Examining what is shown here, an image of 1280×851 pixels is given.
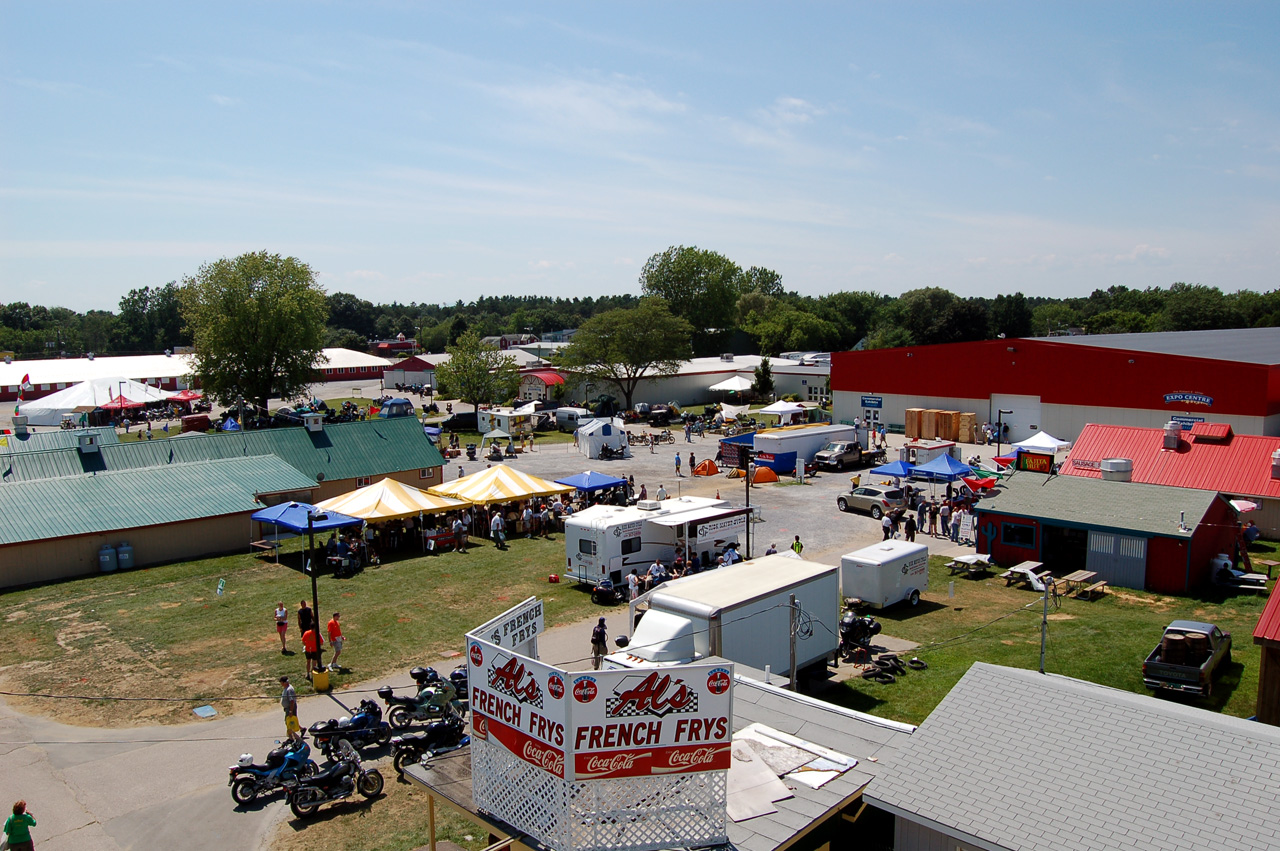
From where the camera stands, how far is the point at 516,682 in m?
7.98

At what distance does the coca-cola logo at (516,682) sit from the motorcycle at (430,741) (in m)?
6.36

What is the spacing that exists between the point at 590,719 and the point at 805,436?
36.2 metres

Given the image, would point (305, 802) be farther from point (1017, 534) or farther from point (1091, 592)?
point (1017, 534)

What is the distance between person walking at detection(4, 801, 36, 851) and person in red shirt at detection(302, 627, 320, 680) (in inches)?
258

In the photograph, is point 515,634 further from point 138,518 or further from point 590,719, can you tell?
point 138,518

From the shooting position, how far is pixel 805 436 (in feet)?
139

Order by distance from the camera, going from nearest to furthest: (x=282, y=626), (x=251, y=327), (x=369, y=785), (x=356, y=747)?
(x=369, y=785) → (x=356, y=747) → (x=282, y=626) → (x=251, y=327)

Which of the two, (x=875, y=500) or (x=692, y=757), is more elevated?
(x=692, y=757)

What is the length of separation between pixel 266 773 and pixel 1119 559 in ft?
73.7

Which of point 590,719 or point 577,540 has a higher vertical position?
point 590,719

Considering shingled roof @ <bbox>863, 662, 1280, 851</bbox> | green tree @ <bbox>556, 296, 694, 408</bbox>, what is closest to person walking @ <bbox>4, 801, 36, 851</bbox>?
shingled roof @ <bbox>863, 662, 1280, 851</bbox>

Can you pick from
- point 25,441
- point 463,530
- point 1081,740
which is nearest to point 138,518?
point 463,530

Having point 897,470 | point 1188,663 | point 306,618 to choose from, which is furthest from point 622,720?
point 897,470

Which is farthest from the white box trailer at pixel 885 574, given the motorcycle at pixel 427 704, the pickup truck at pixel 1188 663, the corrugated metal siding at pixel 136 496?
the corrugated metal siding at pixel 136 496
